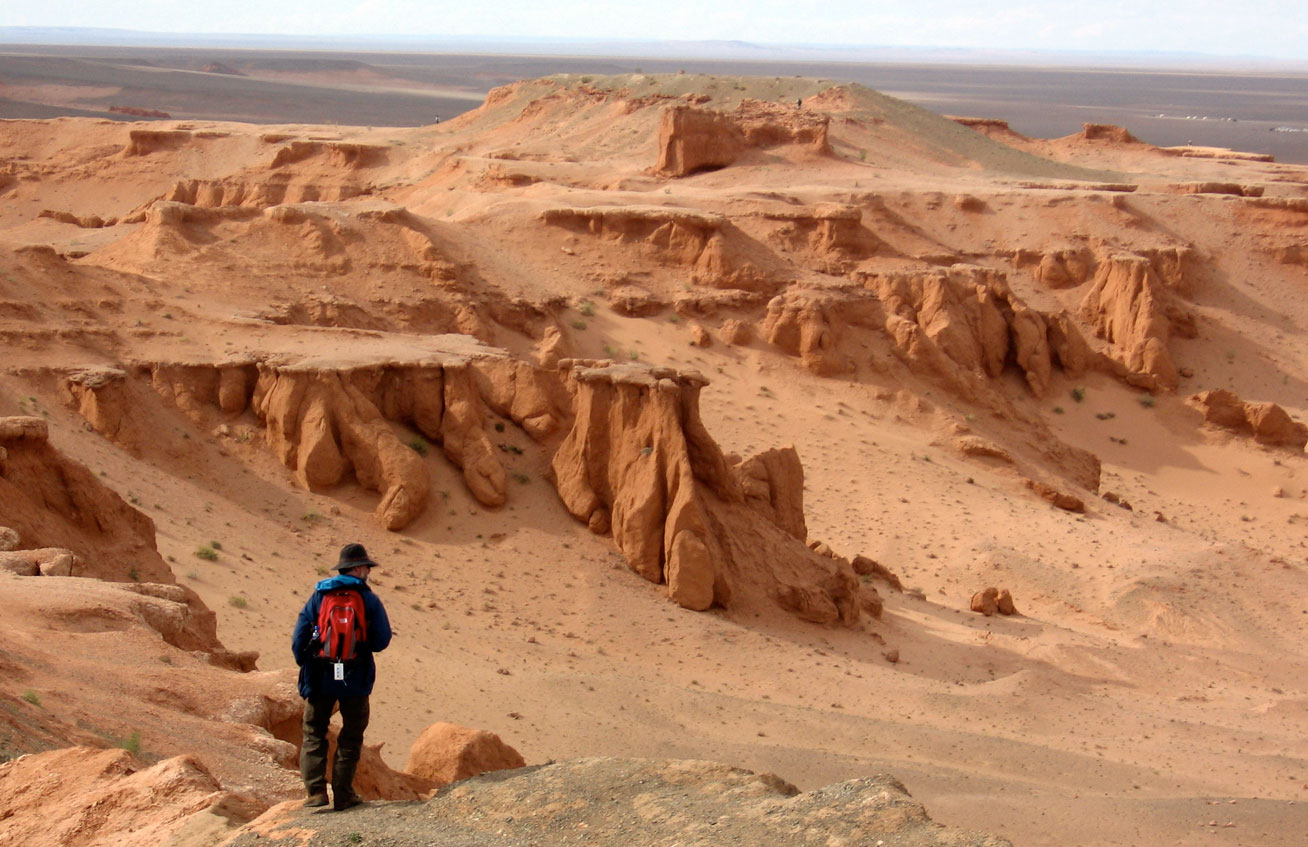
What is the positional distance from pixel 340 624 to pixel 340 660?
0.17 meters

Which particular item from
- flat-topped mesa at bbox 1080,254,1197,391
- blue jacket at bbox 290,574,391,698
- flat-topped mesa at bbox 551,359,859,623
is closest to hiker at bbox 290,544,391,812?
blue jacket at bbox 290,574,391,698

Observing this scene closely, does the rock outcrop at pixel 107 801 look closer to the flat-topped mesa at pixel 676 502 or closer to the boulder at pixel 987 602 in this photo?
the flat-topped mesa at pixel 676 502

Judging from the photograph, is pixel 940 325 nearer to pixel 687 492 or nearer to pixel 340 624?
pixel 687 492

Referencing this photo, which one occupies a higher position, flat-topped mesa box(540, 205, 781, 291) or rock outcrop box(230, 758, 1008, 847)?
flat-topped mesa box(540, 205, 781, 291)

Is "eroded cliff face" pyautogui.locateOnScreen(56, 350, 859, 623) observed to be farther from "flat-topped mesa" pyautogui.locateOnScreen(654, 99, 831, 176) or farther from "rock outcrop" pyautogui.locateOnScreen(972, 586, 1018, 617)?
"flat-topped mesa" pyautogui.locateOnScreen(654, 99, 831, 176)

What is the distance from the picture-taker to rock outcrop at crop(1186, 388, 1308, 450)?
2745 centimetres

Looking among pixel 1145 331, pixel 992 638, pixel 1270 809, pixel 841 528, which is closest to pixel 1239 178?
pixel 1145 331

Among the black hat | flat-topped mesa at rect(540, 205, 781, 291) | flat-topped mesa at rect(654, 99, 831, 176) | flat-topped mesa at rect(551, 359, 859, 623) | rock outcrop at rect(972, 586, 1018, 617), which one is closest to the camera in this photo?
the black hat

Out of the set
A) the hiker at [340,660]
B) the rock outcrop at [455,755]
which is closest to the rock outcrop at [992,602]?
the rock outcrop at [455,755]

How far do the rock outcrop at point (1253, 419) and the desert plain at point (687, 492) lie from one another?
91 mm

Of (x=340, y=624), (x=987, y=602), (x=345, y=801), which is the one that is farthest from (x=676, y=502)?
(x=345, y=801)

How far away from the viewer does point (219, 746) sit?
22.5 feet

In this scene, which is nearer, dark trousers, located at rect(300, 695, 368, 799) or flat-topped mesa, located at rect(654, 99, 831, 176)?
dark trousers, located at rect(300, 695, 368, 799)

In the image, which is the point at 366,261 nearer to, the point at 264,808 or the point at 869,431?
the point at 869,431
